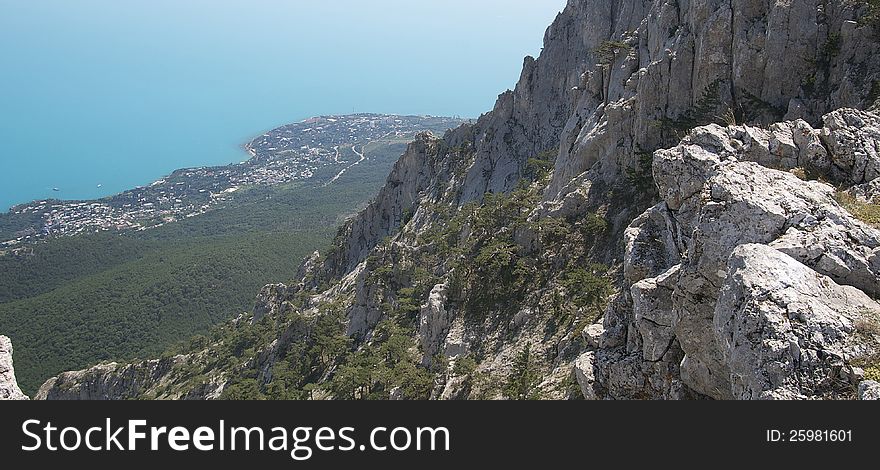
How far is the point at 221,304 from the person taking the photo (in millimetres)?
109125

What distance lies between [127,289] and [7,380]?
111 meters

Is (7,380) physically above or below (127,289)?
above

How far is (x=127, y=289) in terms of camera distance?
110750 mm

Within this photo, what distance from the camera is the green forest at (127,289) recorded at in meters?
93.7

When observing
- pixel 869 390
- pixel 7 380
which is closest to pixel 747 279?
pixel 869 390

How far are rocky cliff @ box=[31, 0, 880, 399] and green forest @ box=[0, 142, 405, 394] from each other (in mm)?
32241

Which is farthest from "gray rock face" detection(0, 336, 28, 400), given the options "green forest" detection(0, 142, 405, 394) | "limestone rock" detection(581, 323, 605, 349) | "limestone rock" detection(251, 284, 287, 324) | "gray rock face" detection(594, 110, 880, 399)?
"green forest" detection(0, 142, 405, 394)

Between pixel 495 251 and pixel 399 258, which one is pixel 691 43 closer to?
pixel 495 251

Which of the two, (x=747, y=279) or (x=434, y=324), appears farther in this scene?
(x=434, y=324)

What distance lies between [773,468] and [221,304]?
113718 millimetres

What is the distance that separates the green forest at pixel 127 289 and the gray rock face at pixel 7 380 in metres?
83.3

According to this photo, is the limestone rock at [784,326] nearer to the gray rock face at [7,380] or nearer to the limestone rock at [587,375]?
the limestone rock at [587,375]

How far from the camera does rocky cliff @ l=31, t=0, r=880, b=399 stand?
9.59 m

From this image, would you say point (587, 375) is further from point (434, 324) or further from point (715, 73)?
point (715, 73)
